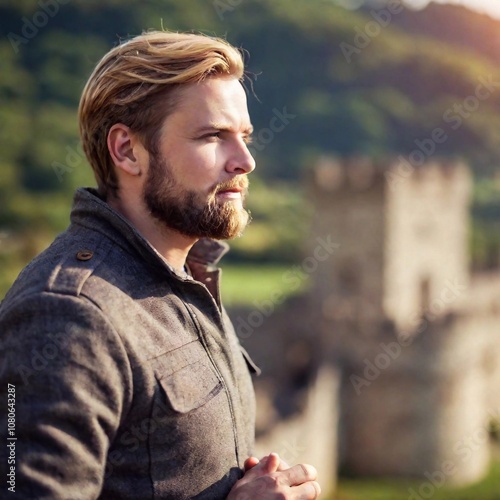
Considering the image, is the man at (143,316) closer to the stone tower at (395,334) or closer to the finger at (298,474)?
the finger at (298,474)

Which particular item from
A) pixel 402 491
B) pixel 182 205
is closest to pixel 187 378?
pixel 182 205

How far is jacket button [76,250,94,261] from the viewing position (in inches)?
78.6

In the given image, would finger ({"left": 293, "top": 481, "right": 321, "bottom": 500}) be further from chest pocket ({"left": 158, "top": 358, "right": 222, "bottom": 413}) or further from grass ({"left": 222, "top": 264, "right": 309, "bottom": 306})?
grass ({"left": 222, "top": 264, "right": 309, "bottom": 306})

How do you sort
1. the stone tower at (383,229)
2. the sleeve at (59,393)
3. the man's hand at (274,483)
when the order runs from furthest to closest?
the stone tower at (383,229) → the man's hand at (274,483) → the sleeve at (59,393)

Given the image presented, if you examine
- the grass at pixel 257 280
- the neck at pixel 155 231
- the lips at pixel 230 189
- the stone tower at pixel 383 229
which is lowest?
the grass at pixel 257 280

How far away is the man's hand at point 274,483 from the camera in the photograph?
2082mm

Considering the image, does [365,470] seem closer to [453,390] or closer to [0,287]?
[453,390]

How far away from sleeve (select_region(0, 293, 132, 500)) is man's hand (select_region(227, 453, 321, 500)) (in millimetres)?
428

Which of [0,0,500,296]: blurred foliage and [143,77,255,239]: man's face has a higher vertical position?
[143,77,255,239]: man's face

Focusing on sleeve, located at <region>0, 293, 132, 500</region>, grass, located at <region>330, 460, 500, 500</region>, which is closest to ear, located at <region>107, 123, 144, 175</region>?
sleeve, located at <region>0, 293, 132, 500</region>

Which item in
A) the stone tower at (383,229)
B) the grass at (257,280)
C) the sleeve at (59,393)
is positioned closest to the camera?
the sleeve at (59,393)

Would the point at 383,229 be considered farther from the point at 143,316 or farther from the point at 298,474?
the point at 143,316

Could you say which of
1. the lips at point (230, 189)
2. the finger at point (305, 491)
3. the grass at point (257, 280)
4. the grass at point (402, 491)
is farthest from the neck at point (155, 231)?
the grass at point (257, 280)

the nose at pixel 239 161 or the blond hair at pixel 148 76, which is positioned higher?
the blond hair at pixel 148 76
